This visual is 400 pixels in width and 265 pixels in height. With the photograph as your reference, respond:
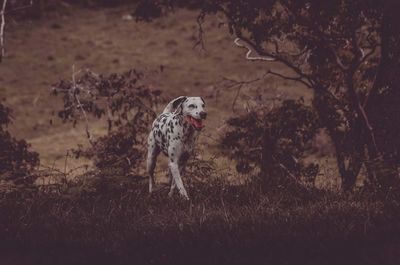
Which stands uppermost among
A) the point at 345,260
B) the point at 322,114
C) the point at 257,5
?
the point at 257,5

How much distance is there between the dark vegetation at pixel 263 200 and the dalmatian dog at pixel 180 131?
1.39ft

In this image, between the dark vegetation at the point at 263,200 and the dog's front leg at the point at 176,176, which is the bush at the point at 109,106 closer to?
the dark vegetation at the point at 263,200

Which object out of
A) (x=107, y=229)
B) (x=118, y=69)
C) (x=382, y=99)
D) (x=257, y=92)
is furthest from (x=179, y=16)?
(x=107, y=229)

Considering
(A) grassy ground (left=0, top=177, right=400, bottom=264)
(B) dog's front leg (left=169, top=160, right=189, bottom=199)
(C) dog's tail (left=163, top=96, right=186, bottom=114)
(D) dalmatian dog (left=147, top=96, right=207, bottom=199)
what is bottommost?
(A) grassy ground (left=0, top=177, right=400, bottom=264)

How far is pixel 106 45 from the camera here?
111ft

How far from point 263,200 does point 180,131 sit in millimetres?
1453

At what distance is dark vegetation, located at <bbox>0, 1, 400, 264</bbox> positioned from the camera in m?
7.62

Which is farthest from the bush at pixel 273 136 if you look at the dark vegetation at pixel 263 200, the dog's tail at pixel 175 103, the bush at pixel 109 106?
the dog's tail at pixel 175 103

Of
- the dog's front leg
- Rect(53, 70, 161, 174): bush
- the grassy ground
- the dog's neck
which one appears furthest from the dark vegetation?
the dog's neck

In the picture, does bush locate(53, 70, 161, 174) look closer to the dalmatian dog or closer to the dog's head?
the dalmatian dog

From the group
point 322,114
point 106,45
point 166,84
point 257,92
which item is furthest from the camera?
point 106,45

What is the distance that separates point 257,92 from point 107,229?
269 inches

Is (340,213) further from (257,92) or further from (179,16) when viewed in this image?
(179,16)

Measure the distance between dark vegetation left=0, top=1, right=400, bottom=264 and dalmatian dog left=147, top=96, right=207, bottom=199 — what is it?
1.39 feet
